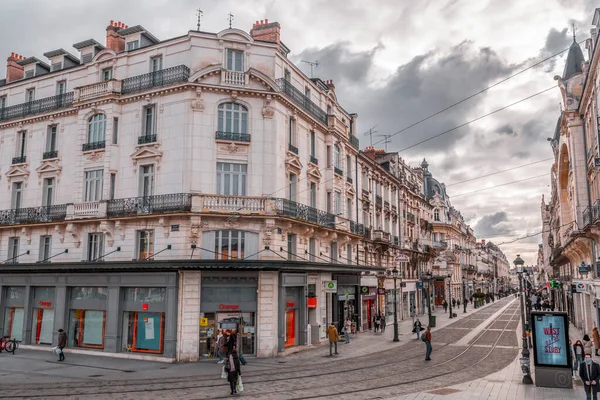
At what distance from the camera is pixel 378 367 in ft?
67.6

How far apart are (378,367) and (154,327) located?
11106mm

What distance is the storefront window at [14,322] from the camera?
27812 mm

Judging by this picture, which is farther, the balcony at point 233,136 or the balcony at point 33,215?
the balcony at point 33,215

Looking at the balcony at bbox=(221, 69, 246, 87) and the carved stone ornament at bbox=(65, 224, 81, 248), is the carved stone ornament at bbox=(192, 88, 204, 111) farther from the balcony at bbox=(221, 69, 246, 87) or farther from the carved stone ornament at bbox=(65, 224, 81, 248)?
the carved stone ornament at bbox=(65, 224, 81, 248)

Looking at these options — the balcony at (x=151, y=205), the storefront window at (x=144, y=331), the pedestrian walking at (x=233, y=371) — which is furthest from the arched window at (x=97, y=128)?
the pedestrian walking at (x=233, y=371)

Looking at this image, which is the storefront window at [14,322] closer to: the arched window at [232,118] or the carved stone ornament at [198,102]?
the carved stone ornament at [198,102]

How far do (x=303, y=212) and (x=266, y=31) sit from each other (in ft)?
36.0

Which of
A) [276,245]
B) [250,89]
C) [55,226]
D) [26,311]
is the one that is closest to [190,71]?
[250,89]

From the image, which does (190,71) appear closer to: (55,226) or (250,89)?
(250,89)

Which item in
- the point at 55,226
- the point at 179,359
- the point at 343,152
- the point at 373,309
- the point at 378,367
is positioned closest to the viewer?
the point at 378,367

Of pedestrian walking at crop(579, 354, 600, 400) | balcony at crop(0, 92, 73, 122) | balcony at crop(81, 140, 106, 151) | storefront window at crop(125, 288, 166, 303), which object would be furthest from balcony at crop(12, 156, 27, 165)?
pedestrian walking at crop(579, 354, 600, 400)

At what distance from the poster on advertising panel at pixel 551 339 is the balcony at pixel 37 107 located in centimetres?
2701

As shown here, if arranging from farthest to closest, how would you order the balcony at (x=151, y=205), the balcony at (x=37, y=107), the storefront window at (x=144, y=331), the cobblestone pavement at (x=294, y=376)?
1. the balcony at (x=37, y=107)
2. the balcony at (x=151, y=205)
3. the storefront window at (x=144, y=331)
4. the cobblestone pavement at (x=294, y=376)

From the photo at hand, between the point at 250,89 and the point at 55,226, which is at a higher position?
the point at 250,89
